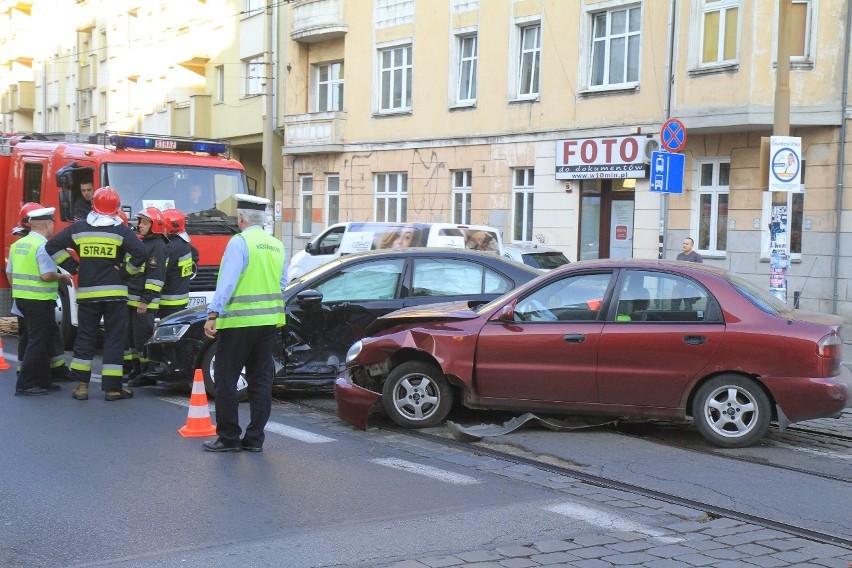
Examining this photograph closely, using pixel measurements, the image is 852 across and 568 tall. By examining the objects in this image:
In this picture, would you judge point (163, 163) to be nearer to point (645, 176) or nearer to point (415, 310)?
point (415, 310)

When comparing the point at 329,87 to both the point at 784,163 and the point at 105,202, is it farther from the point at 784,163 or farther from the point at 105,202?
the point at 105,202

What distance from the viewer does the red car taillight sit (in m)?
8.07

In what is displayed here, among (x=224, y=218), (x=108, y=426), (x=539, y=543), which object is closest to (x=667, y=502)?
(x=539, y=543)

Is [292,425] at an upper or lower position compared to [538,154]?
lower

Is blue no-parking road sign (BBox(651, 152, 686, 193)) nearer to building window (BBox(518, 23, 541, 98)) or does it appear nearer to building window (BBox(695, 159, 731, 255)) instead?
building window (BBox(695, 159, 731, 255))

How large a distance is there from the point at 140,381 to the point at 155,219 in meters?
1.65

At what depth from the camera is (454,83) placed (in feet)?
89.9

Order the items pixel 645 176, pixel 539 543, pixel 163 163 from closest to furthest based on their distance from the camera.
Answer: pixel 539 543
pixel 163 163
pixel 645 176

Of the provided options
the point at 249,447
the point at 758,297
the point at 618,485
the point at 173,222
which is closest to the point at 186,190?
the point at 173,222

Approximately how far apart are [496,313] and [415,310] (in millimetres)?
813

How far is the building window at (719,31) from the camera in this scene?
810 inches

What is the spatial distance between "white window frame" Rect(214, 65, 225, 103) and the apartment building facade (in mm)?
Result: 4718

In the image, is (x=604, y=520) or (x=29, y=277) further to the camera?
(x=29, y=277)

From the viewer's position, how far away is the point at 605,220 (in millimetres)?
23891
